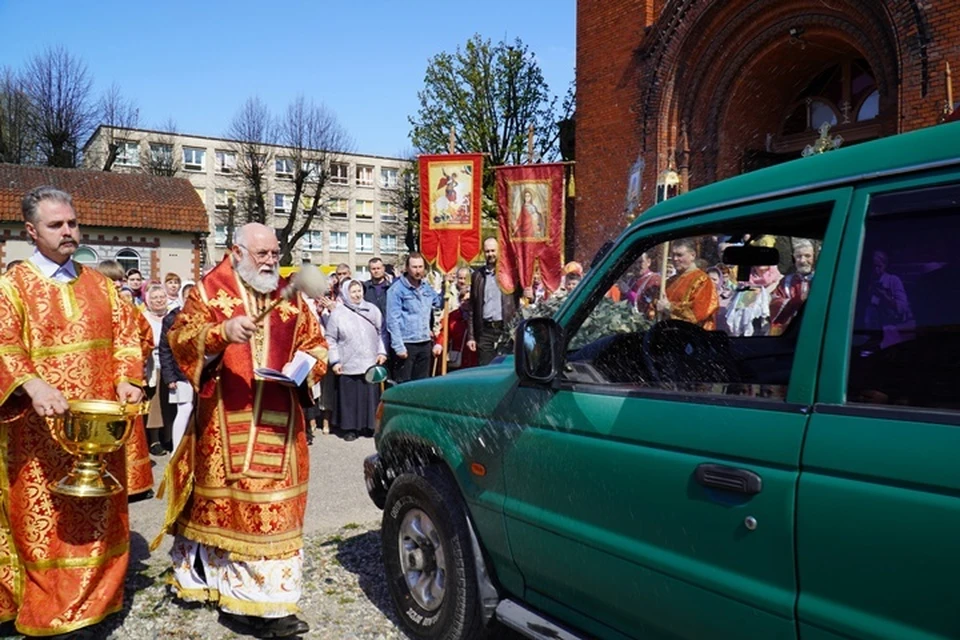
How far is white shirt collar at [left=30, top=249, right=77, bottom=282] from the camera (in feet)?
11.9

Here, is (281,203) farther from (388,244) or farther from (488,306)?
(488,306)

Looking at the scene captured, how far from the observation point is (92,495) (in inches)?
135

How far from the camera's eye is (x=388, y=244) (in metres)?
69.6

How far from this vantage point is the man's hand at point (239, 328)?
338 cm

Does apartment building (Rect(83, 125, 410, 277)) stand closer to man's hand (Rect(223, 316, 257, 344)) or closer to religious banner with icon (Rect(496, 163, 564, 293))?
religious banner with icon (Rect(496, 163, 564, 293))

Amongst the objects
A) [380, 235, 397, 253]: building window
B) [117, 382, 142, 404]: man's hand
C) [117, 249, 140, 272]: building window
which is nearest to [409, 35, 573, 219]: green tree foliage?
[117, 249, 140, 272]: building window

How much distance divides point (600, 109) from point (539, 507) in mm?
12305

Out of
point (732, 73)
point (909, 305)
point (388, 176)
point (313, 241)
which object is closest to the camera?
point (909, 305)

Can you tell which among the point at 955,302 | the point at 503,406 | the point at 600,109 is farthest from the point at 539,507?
the point at 600,109

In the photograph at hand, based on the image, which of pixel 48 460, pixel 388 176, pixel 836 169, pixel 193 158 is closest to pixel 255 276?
pixel 48 460

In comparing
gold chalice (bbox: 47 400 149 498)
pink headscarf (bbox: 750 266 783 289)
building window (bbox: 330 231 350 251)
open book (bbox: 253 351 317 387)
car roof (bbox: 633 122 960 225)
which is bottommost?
gold chalice (bbox: 47 400 149 498)

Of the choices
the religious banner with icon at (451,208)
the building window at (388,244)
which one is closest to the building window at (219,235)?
the building window at (388,244)

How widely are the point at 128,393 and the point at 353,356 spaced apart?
17.8 ft

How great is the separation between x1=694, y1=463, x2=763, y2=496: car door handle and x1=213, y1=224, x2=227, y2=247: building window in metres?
61.1
